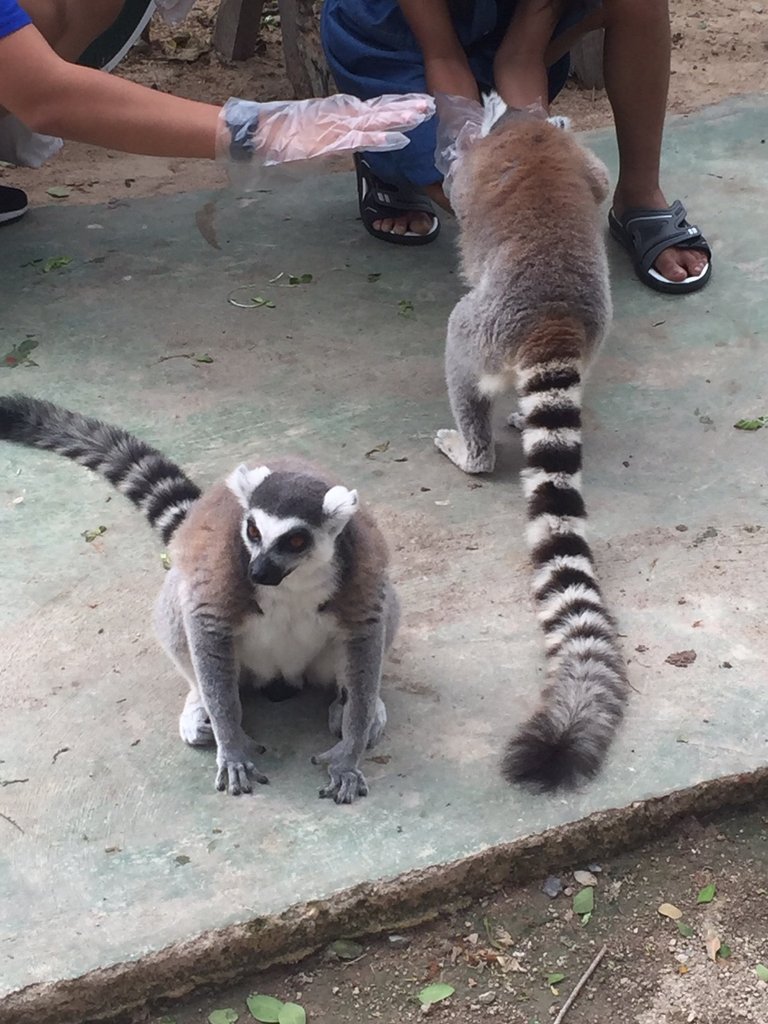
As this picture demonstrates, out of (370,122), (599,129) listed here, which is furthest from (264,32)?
(370,122)

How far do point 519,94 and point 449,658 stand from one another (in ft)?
8.08

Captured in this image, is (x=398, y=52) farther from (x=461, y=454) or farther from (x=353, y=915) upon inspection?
(x=353, y=915)

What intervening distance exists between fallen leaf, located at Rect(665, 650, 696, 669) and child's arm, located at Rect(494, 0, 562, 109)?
2410 mm

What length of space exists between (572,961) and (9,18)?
3.07 m

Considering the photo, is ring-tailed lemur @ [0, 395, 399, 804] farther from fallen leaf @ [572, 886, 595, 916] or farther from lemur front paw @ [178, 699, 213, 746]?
fallen leaf @ [572, 886, 595, 916]

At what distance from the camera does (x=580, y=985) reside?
2373mm

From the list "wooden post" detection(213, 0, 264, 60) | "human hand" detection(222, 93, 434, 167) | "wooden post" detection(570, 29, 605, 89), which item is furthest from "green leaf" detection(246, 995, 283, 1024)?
"wooden post" detection(213, 0, 264, 60)

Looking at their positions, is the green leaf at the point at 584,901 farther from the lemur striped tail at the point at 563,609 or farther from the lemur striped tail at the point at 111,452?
the lemur striped tail at the point at 111,452

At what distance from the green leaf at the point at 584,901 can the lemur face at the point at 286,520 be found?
885 mm

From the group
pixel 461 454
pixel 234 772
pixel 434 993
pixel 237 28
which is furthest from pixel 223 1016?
pixel 237 28

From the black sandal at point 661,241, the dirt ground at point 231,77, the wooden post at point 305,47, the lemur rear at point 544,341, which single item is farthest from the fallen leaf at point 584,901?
the wooden post at point 305,47

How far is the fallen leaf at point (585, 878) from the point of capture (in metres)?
2.58

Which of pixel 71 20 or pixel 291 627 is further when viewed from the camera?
pixel 71 20

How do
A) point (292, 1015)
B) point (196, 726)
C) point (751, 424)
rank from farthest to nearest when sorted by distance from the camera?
point (751, 424) → point (196, 726) → point (292, 1015)
